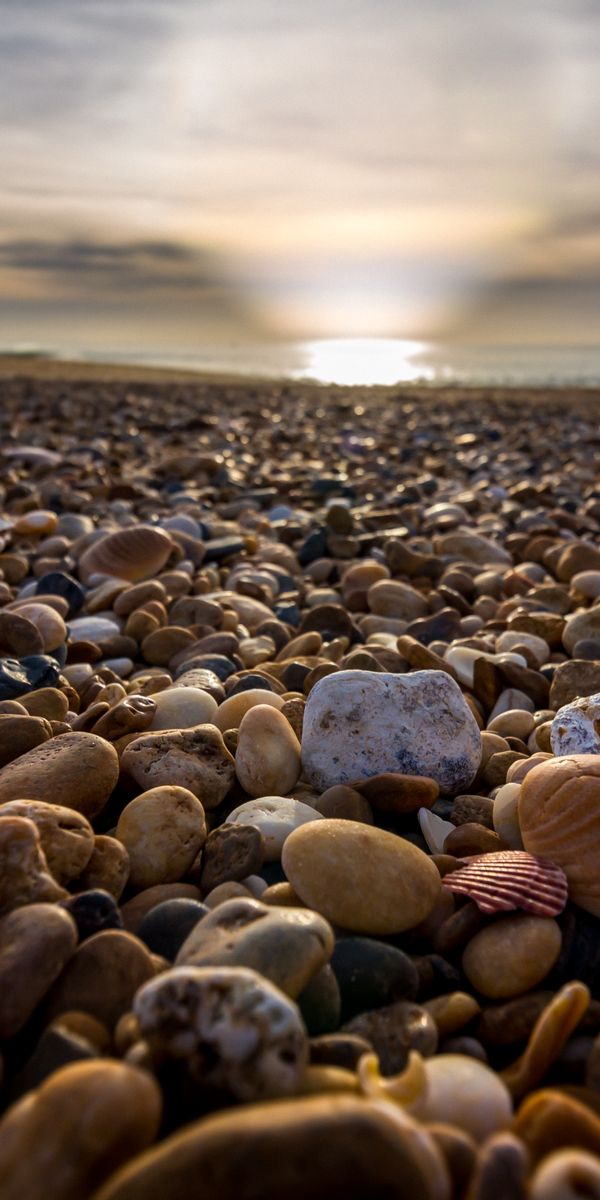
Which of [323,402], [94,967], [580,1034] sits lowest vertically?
[580,1034]

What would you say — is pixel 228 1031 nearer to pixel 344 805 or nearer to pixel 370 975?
pixel 370 975

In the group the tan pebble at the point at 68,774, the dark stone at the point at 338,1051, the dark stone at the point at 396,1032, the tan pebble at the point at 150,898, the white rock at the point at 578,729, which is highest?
the white rock at the point at 578,729

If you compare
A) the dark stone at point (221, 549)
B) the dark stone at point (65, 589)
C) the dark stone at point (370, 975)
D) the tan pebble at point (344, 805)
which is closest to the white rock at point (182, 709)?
the tan pebble at point (344, 805)

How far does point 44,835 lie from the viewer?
165 cm

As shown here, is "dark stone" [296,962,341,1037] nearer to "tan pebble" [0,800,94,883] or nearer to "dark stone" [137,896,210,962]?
"dark stone" [137,896,210,962]

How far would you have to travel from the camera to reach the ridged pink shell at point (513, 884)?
161cm

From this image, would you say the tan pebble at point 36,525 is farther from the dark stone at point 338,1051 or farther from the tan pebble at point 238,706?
the dark stone at point 338,1051

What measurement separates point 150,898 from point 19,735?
25.7 inches

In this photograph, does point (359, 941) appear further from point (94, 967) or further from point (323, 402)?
point (323, 402)

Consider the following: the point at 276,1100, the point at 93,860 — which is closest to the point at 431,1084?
the point at 276,1100

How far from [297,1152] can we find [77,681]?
2327 millimetres

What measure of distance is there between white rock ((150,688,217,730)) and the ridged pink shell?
98cm

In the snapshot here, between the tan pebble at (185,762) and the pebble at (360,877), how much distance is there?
0.43 meters

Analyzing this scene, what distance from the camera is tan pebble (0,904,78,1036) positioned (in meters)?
1.30
